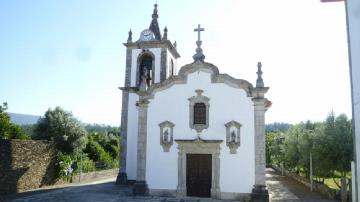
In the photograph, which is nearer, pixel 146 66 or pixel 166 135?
pixel 166 135

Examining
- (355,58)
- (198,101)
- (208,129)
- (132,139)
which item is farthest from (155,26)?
(355,58)

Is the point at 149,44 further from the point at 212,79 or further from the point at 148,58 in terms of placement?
the point at 212,79

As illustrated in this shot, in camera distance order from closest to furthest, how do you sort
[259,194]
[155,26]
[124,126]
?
[259,194]
[124,126]
[155,26]

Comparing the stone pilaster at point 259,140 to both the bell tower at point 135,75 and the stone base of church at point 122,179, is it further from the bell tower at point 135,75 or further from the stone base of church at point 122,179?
the stone base of church at point 122,179

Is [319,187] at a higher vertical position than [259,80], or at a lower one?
lower

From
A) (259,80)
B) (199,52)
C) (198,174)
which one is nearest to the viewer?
(259,80)

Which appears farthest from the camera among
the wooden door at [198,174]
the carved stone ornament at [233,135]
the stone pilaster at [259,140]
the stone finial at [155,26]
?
the stone finial at [155,26]

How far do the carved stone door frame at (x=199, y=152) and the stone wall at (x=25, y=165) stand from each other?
8.67 meters

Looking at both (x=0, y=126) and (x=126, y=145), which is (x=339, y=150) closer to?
(x=126, y=145)

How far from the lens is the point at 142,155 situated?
19125 millimetres

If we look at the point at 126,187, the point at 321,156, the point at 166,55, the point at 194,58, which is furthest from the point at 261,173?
the point at 166,55

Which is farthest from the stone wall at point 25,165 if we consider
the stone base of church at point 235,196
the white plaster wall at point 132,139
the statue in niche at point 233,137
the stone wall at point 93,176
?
the statue in niche at point 233,137

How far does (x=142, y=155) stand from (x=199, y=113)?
3.91 metres

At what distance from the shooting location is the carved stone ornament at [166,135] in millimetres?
18922
